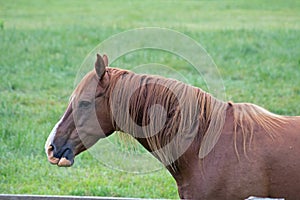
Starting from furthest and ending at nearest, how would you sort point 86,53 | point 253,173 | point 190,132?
point 86,53 → point 190,132 → point 253,173

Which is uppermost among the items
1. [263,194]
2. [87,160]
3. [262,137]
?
[262,137]

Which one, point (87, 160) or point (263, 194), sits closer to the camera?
point (263, 194)

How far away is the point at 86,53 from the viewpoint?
532 inches

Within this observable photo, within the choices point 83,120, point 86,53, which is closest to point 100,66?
point 83,120

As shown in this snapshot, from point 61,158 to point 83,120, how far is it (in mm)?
287

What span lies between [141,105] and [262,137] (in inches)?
31.1

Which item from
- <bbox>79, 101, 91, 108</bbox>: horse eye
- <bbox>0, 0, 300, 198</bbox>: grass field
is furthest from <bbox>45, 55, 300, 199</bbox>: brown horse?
<bbox>0, 0, 300, 198</bbox>: grass field

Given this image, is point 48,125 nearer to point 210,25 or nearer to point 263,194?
point 263,194

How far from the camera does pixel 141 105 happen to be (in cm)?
442

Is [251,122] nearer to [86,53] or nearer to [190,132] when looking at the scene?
[190,132]

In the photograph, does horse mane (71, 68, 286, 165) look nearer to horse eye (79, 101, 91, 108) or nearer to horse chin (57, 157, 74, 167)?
horse eye (79, 101, 91, 108)

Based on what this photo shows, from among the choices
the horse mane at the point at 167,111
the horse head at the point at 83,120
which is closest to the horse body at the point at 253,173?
the horse mane at the point at 167,111

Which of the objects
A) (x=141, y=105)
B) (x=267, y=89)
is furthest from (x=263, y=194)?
(x=267, y=89)

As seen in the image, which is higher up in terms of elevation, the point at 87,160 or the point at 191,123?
the point at 191,123
